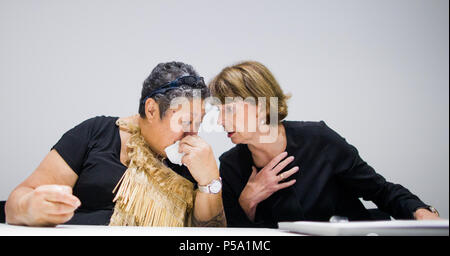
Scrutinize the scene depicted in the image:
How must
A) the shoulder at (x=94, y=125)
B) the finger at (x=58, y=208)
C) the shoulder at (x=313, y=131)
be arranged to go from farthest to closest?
the shoulder at (x=313, y=131) → the shoulder at (x=94, y=125) → the finger at (x=58, y=208)

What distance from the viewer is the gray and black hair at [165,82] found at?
1051 millimetres

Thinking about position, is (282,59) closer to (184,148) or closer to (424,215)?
(184,148)

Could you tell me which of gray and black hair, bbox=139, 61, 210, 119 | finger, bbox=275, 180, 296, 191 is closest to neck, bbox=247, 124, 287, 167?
finger, bbox=275, 180, 296, 191

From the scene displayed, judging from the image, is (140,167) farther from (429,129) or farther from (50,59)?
(429,129)

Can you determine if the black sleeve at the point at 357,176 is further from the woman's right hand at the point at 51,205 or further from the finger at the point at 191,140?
the woman's right hand at the point at 51,205

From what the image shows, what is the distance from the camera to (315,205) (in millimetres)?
1097

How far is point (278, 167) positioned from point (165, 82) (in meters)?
0.44

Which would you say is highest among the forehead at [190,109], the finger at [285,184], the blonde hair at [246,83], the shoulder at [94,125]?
the blonde hair at [246,83]

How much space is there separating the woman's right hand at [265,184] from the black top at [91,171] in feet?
1.28

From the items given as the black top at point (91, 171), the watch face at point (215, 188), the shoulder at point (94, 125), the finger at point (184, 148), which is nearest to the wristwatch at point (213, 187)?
the watch face at point (215, 188)

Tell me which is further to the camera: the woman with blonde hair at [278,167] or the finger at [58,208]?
the woman with blonde hair at [278,167]

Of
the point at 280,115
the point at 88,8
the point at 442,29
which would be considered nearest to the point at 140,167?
the point at 280,115
